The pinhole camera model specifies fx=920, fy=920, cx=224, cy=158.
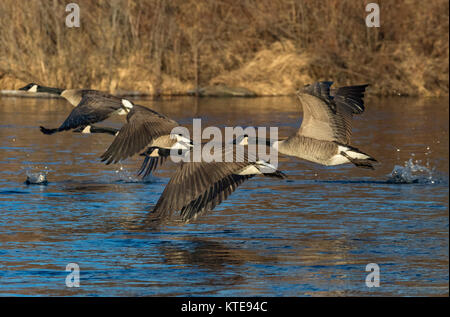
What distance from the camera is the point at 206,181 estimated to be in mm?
8234

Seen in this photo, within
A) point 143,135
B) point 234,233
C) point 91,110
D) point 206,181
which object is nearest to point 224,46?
point 91,110

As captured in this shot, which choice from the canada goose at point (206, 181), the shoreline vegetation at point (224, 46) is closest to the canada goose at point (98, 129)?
the canada goose at point (206, 181)

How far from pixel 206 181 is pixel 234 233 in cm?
A: 118

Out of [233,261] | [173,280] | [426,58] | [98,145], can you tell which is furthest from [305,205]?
[426,58]

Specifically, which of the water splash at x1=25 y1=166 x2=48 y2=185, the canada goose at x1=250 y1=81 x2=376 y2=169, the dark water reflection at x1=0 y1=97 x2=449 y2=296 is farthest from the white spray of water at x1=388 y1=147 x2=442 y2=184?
the water splash at x1=25 y1=166 x2=48 y2=185

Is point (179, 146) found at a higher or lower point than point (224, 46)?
lower

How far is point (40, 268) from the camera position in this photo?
7.79m

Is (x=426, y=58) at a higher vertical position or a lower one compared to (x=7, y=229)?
higher

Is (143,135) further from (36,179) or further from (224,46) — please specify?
(224,46)

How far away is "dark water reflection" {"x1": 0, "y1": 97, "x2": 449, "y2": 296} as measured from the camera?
24.3 ft

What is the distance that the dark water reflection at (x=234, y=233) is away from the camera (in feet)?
24.3

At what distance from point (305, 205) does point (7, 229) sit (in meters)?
3.50

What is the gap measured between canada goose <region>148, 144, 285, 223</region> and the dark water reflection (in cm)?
45
